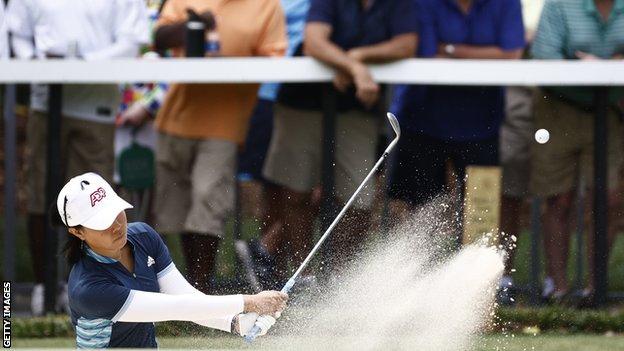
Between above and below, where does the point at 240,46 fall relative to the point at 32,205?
above

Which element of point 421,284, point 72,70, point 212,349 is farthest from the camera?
point 72,70

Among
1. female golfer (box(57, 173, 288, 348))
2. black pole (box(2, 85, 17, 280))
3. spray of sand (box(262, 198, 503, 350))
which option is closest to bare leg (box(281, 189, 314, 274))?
spray of sand (box(262, 198, 503, 350))

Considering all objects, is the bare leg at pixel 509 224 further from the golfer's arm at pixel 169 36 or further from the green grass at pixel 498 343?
the golfer's arm at pixel 169 36

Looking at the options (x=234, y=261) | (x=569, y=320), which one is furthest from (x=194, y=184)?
(x=569, y=320)

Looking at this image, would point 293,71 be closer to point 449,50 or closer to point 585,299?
point 449,50

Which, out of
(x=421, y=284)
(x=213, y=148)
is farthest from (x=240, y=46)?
(x=421, y=284)

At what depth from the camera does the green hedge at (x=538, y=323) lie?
684 centimetres

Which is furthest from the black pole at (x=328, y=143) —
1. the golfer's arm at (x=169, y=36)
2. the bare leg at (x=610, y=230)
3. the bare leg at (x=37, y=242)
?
the bare leg at (x=37, y=242)

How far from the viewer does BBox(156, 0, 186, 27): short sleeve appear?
7.52 meters

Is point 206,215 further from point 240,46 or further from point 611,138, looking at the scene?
point 611,138

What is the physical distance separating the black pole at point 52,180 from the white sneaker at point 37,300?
3 centimetres

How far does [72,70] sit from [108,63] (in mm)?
197

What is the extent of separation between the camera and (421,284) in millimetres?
6820

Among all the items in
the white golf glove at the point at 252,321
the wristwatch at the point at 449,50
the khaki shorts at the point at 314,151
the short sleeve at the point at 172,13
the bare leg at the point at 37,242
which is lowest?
the bare leg at the point at 37,242
